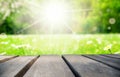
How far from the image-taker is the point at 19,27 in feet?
68.3

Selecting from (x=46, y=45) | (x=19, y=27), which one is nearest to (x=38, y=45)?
(x=46, y=45)

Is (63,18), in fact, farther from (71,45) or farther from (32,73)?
(32,73)

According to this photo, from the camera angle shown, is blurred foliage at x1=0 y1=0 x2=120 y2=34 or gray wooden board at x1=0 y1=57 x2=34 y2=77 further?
blurred foliage at x1=0 y1=0 x2=120 y2=34

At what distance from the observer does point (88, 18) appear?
88.4ft

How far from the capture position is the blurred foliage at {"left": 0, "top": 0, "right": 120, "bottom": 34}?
19.4 metres

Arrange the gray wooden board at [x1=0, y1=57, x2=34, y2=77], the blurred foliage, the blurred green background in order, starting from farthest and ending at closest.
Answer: the blurred foliage
the blurred green background
the gray wooden board at [x1=0, y1=57, x2=34, y2=77]

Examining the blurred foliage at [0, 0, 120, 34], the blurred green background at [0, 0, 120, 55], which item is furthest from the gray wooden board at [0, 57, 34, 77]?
the blurred foliage at [0, 0, 120, 34]

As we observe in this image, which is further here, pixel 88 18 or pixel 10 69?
pixel 88 18

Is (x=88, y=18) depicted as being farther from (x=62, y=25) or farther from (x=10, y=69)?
(x=10, y=69)

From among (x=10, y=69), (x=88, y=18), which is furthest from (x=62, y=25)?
(x=10, y=69)

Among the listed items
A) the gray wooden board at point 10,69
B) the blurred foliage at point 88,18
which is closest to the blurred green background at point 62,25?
the blurred foliage at point 88,18

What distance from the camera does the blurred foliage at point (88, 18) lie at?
19.4 m

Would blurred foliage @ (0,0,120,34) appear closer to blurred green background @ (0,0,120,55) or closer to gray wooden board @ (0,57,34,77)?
blurred green background @ (0,0,120,55)

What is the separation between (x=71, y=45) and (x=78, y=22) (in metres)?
22.4
